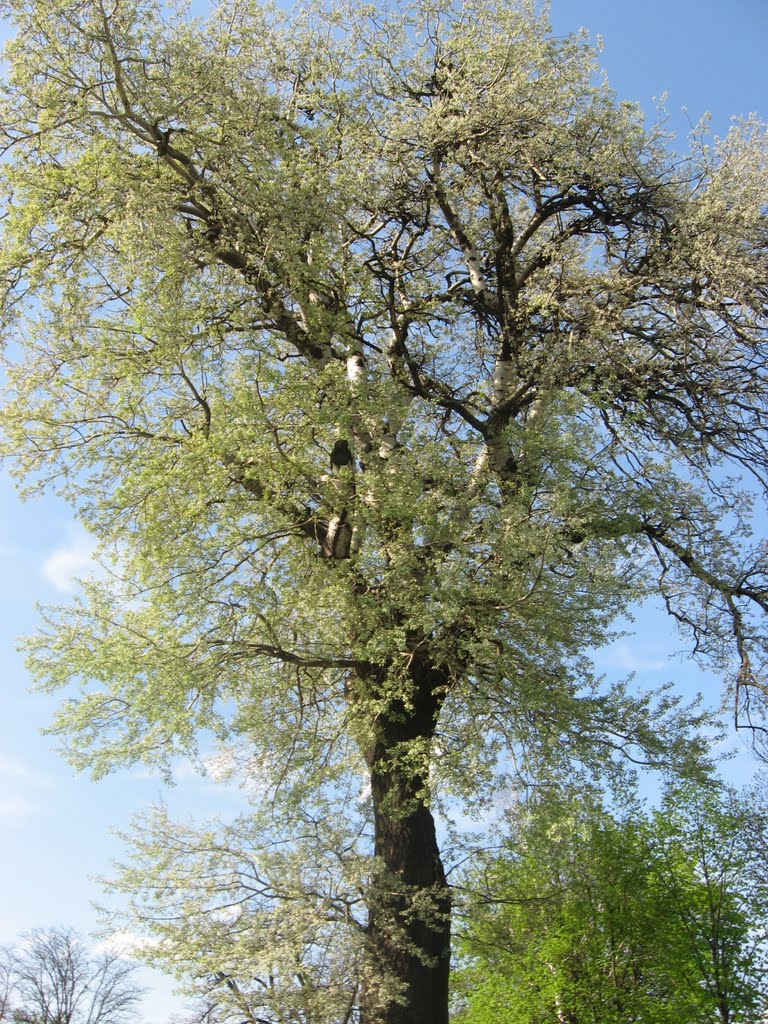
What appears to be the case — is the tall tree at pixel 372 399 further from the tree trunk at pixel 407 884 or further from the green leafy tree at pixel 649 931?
the green leafy tree at pixel 649 931

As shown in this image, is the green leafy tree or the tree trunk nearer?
the tree trunk

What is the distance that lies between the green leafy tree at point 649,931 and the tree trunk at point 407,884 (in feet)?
35.3

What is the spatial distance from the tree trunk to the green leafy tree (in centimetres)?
1077

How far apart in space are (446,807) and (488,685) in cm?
149

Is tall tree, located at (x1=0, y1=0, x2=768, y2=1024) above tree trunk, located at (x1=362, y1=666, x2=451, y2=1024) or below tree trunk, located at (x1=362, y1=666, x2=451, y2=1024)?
above

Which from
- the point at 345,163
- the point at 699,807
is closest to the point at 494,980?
the point at 699,807

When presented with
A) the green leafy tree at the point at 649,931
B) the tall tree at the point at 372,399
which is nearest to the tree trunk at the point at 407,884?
the tall tree at the point at 372,399

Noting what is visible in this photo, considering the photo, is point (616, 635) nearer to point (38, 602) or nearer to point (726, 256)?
point (726, 256)

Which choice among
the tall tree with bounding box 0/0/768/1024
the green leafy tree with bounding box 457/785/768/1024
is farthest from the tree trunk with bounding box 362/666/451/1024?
the green leafy tree with bounding box 457/785/768/1024

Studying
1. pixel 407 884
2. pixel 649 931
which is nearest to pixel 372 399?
pixel 407 884

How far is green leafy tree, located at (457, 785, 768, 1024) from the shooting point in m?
20.9

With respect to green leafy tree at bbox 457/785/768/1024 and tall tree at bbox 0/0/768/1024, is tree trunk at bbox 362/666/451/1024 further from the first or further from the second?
green leafy tree at bbox 457/785/768/1024

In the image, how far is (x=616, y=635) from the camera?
1035 centimetres

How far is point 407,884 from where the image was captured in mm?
9766
